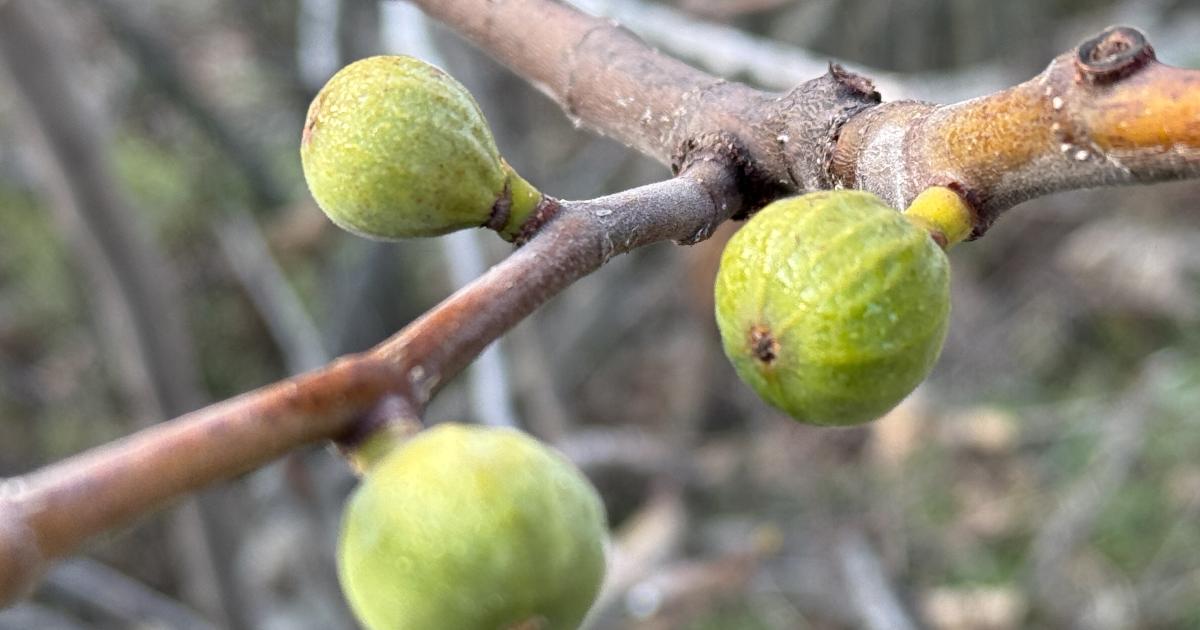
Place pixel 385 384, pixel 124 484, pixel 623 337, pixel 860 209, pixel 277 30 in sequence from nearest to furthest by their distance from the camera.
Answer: pixel 124 484 < pixel 385 384 < pixel 860 209 < pixel 623 337 < pixel 277 30

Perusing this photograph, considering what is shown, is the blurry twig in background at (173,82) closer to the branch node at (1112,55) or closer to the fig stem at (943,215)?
the fig stem at (943,215)

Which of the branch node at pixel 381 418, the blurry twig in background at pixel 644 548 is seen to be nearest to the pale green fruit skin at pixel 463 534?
the branch node at pixel 381 418

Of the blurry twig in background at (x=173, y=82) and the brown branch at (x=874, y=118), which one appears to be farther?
the blurry twig in background at (x=173, y=82)

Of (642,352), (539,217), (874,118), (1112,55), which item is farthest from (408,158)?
(642,352)

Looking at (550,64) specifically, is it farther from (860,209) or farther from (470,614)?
(470,614)

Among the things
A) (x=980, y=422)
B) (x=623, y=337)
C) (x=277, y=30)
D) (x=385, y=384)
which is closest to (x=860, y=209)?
(x=385, y=384)

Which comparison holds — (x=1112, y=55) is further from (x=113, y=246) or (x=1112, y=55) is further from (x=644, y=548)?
(x=644, y=548)

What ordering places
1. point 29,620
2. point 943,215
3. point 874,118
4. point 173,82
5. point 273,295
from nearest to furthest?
point 943,215, point 874,118, point 29,620, point 273,295, point 173,82
